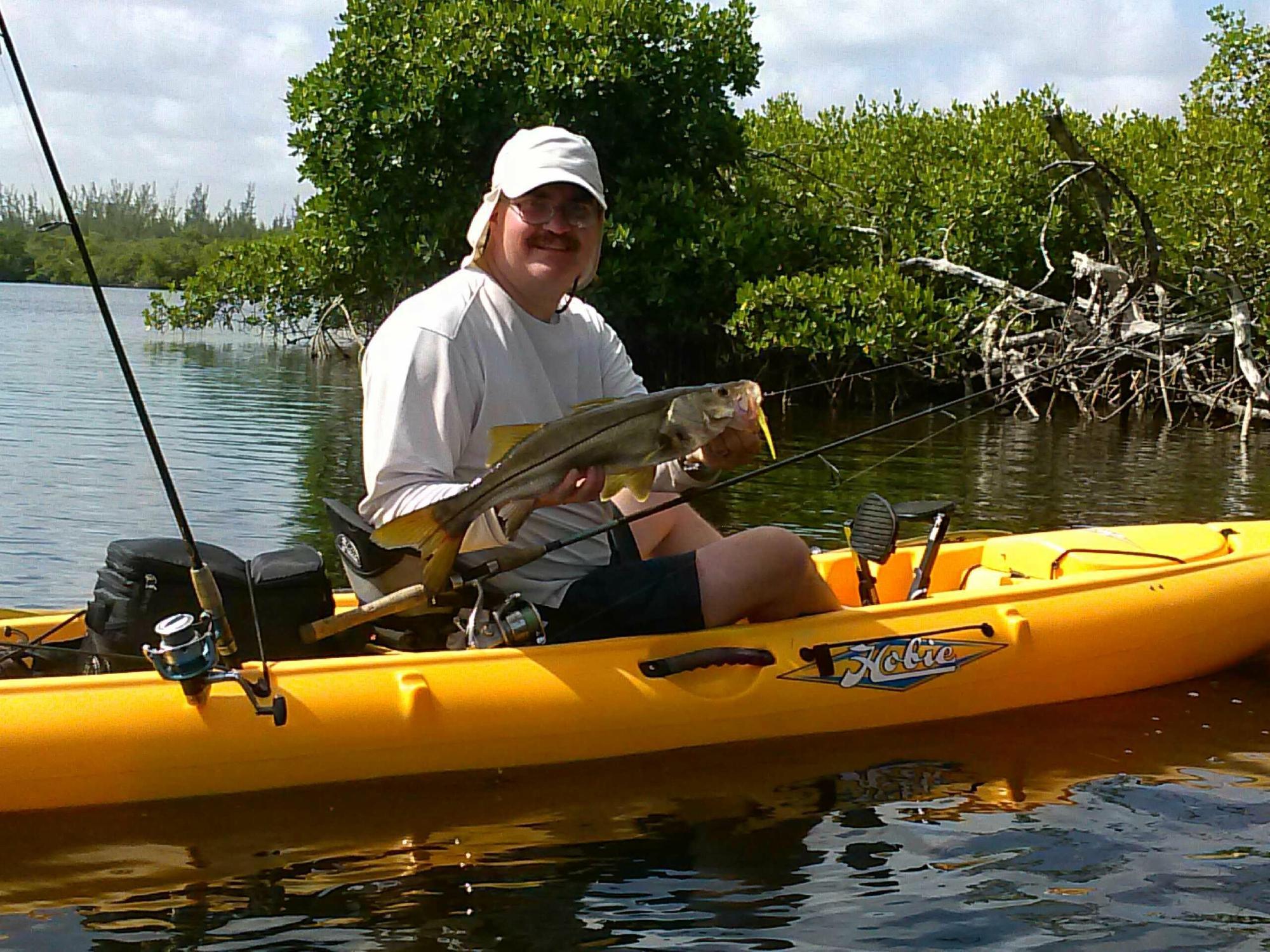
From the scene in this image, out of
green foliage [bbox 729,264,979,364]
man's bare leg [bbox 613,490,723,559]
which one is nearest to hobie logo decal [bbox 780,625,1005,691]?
man's bare leg [bbox 613,490,723,559]

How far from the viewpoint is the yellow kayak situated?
3.81 m

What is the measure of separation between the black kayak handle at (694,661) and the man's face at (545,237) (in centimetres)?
113

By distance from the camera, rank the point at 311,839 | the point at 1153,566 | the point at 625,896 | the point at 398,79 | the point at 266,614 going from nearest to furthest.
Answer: the point at 625,896
the point at 311,839
the point at 266,614
the point at 1153,566
the point at 398,79

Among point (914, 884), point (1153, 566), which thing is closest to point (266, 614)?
point (914, 884)

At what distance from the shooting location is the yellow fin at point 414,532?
3.46 meters

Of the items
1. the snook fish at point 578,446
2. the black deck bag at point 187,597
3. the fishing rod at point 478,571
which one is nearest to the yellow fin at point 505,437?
the snook fish at point 578,446

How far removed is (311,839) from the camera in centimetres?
376

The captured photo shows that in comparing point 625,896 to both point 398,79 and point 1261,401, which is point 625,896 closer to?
point 1261,401

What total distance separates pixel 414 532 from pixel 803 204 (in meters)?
16.9

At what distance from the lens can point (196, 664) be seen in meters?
3.76

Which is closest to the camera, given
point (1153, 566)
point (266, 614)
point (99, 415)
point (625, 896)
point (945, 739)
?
point (625, 896)

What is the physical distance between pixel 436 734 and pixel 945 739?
5.65 feet

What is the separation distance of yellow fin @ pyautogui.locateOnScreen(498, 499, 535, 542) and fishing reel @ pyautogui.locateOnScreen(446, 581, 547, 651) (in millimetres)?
333

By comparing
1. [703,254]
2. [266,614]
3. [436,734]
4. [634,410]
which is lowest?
[436,734]
